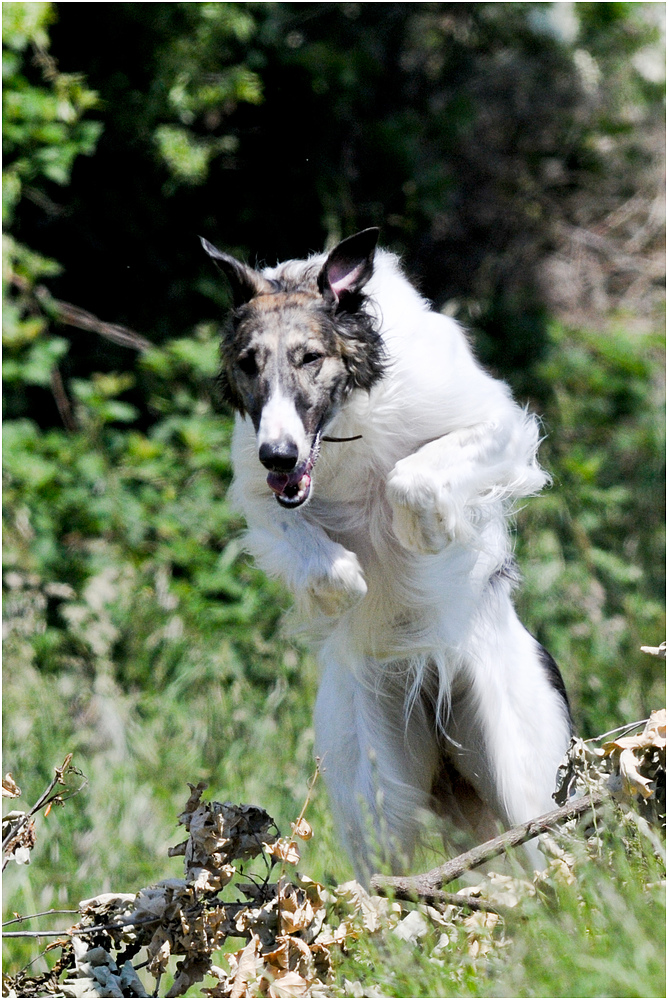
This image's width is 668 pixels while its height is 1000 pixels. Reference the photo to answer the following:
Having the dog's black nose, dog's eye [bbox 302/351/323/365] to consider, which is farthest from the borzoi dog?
the dog's black nose

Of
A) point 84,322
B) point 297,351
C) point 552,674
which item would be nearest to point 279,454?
point 297,351

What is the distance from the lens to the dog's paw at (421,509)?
3877 mm

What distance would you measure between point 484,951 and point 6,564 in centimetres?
473

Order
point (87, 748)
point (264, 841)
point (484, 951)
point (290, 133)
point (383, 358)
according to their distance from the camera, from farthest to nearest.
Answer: point (290, 133), point (87, 748), point (383, 358), point (264, 841), point (484, 951)

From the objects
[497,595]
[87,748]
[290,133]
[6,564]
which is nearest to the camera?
[497,595]

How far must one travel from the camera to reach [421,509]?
3891 millimetres

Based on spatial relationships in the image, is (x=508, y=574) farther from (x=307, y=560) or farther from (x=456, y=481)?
(x=307, y=560)

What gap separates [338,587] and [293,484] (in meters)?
0.42

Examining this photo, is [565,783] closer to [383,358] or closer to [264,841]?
[264,841]

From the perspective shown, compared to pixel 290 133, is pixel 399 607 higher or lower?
lower

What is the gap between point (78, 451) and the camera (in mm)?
7340

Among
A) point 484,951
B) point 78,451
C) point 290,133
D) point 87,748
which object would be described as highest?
point 290,133

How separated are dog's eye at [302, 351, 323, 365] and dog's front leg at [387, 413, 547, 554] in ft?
1.55

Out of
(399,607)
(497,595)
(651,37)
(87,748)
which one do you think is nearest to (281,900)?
(399,607)
